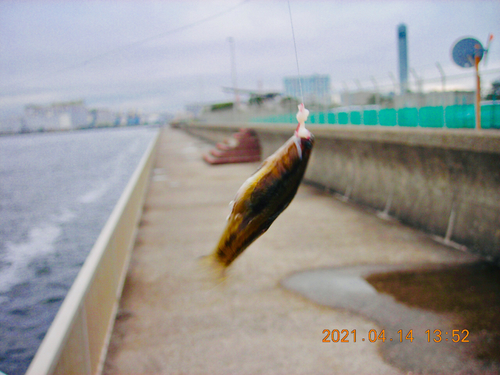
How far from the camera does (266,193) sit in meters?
1.16

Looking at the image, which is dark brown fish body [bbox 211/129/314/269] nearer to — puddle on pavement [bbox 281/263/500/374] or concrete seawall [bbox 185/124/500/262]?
puddle on pavement [bbox 281/263/500/374]

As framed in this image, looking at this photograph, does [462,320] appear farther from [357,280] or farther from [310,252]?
[310,252]

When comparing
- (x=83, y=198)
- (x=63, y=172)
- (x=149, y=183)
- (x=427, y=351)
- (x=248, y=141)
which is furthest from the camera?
(x=63, y=172)

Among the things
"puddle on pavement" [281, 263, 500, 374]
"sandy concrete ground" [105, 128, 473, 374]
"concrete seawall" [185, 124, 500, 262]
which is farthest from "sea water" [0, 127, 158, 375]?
"concrete seawall" [185, 124, 500, 262]

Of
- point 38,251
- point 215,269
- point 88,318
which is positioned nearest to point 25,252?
point 38,251

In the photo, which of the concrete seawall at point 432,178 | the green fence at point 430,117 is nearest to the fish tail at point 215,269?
the concrete seawall at point 432,178

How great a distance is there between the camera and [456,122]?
10.4 meters

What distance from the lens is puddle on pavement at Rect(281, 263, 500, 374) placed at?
18.4ft

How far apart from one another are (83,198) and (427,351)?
3196 centimetres

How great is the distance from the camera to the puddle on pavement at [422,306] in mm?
5605

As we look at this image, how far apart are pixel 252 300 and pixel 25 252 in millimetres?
14775

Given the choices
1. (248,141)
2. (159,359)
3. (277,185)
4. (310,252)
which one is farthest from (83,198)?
(277,185)

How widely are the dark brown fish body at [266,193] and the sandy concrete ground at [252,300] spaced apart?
5.3 inches

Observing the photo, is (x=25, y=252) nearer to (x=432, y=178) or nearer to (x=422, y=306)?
(x=432, y=178)
